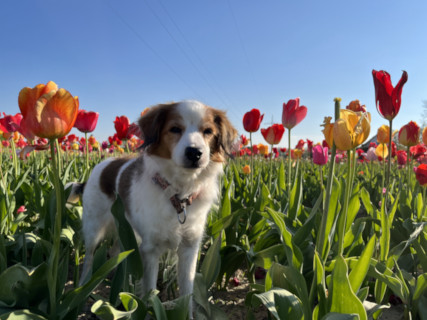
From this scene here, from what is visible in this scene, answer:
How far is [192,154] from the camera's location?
2.03 metres

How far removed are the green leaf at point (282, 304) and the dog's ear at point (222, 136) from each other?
133 centimetres

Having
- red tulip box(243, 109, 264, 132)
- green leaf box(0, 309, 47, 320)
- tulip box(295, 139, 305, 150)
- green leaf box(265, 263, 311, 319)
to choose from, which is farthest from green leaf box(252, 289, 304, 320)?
tulip box(295, 139, 305, 150)

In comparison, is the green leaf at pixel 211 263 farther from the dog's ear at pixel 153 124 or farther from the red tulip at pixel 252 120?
the red tulip at pixel 252 120

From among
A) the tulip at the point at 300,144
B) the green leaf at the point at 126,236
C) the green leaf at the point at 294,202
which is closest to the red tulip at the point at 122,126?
the green leaf at the point at 126,236

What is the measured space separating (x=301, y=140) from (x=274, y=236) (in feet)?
15.3

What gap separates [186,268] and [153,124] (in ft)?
3.61

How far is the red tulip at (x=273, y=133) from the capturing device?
3498 millimetres

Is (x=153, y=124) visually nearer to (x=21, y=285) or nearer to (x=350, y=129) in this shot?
(x=21, y=285)

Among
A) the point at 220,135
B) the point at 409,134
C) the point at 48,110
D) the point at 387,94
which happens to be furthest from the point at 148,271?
the point at 409,134

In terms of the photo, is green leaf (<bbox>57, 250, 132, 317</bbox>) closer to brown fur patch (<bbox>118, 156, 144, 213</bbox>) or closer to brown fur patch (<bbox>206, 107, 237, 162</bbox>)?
brown fur patch (<bbox>118, 156, 144, 213</bbox>)

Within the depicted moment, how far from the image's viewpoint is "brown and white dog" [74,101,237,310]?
217 cm

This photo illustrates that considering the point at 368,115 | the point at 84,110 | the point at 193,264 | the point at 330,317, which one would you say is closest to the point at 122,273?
the point at 193,264

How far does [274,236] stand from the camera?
2.36 metres

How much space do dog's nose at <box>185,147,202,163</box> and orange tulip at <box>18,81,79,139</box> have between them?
1015 millimetres
